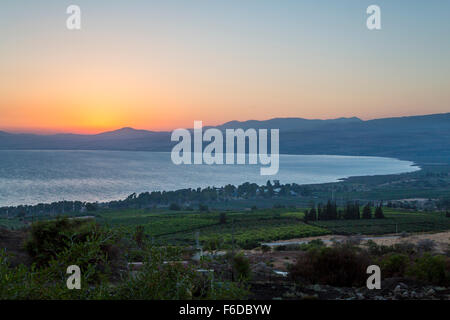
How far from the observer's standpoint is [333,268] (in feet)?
28.4

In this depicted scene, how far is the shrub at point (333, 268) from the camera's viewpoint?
8461mm

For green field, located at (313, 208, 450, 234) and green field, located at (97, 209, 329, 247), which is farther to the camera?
green field, located at (313, 208, 450, 234)

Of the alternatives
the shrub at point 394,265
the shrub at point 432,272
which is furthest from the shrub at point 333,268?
the shrub at point 394,265

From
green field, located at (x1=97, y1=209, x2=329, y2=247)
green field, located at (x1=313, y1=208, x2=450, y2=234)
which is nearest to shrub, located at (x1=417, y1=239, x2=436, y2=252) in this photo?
green field, located at (x1=97, y1=209, x2=329, y2=247)

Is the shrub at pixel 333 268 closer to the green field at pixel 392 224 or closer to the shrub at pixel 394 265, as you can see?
the shrub at pixel 394 265

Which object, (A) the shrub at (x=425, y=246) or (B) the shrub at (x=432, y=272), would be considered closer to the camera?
(B) the shrub at (x=432, y=272)

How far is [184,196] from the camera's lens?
66938 millimetres

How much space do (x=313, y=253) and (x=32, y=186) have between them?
271ft

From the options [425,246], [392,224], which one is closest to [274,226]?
[392,224]

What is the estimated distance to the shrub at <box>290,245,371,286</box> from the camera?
8.46 meters

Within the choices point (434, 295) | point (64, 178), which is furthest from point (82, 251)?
point (64, 178)

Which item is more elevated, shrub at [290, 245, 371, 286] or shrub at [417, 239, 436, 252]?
shrub at [290, 245, 371, 286]

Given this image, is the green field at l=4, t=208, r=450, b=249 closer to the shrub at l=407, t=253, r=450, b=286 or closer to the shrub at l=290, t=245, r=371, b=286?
the shrub at l=290, t=245, r=371, b=286

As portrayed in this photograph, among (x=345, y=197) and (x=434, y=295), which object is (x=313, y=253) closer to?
(x=434, y=295)
